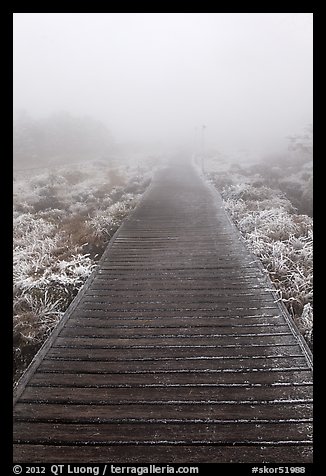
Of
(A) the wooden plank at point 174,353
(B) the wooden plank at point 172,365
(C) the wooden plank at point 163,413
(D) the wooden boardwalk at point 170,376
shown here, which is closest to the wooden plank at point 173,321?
(D) the wooden boardwalk at point 170,376

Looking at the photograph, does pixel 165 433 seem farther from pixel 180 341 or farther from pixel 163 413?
pixel 180 341

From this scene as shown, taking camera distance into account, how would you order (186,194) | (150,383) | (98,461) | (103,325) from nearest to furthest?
(98,461) < (150,383) < (103,325) < (186,194)

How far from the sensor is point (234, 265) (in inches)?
339

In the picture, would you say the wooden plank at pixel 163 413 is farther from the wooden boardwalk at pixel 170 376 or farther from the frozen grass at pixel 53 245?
the frozen grass at pixel 53 245

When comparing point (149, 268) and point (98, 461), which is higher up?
point (149, 268)

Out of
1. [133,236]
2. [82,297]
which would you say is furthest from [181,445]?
[133,236]

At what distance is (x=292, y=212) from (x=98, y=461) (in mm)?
14117

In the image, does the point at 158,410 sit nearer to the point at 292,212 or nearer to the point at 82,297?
the point at 82,297

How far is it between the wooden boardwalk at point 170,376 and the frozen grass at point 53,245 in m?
0.60

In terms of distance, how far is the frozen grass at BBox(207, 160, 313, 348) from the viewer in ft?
23.4

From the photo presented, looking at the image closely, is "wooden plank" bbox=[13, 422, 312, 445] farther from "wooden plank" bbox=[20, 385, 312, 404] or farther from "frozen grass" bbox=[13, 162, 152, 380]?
"frozen grass" bbox=[13, 162, 152, 380]

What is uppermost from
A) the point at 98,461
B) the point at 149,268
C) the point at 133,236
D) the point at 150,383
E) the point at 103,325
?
the point at 133,236

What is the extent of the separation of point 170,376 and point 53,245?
7200 mm

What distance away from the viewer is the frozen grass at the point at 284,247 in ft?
23.4
